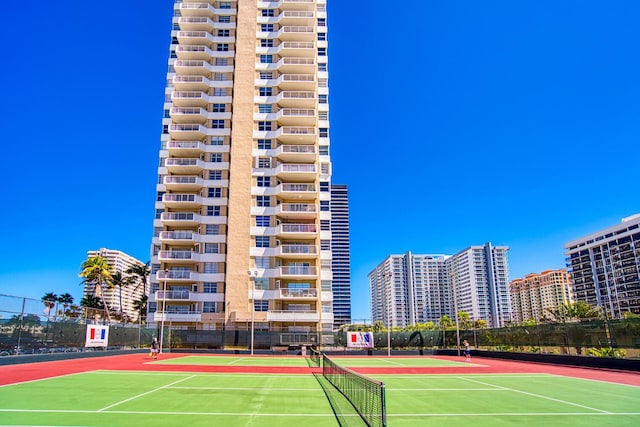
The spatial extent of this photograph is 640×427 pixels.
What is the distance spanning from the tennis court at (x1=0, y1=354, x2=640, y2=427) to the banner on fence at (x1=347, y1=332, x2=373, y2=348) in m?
25.7

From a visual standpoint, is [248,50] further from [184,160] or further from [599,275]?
[599,275]

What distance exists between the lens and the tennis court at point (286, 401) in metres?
11.3

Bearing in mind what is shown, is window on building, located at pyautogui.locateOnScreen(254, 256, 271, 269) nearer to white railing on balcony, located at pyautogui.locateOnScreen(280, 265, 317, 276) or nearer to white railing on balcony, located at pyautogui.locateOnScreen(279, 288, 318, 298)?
white railing on balcony, located at pyautogui.locateOnScreen(280, 265, 317, 276)

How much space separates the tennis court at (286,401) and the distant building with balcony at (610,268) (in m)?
158

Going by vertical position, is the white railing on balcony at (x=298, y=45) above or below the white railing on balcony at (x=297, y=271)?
above

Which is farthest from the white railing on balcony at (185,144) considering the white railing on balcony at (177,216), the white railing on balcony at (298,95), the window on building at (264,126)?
the white railing on balcony at (298,95)

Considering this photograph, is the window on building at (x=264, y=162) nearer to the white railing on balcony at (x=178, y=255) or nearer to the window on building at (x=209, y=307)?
the white railing on balcony at (x=178, y=255)

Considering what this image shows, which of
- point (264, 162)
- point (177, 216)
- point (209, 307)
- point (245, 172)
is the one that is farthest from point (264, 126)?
point (209, 307)

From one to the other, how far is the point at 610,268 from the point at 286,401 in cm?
18947

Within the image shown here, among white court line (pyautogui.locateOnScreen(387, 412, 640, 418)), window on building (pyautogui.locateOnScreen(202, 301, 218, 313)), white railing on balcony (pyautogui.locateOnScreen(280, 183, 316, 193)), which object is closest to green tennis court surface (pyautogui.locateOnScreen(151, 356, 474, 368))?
white court line (pyautogui.locateOnScreen(387, 412, 640, 418))

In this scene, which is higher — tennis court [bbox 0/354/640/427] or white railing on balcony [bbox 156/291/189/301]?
white railing on balcony [bbox 156/291/189/301]

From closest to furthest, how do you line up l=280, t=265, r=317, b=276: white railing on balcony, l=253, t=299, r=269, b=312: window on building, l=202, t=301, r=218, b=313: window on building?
l=280, t=265, r=317, b=276: white railing on balcony
l=253, t=299, r=269, b=312: window on building
l=202, t=301, r=218, b=313: window on building

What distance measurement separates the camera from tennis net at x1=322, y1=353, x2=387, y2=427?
8.68m

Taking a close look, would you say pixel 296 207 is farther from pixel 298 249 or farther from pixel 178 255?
pixel 178 255
